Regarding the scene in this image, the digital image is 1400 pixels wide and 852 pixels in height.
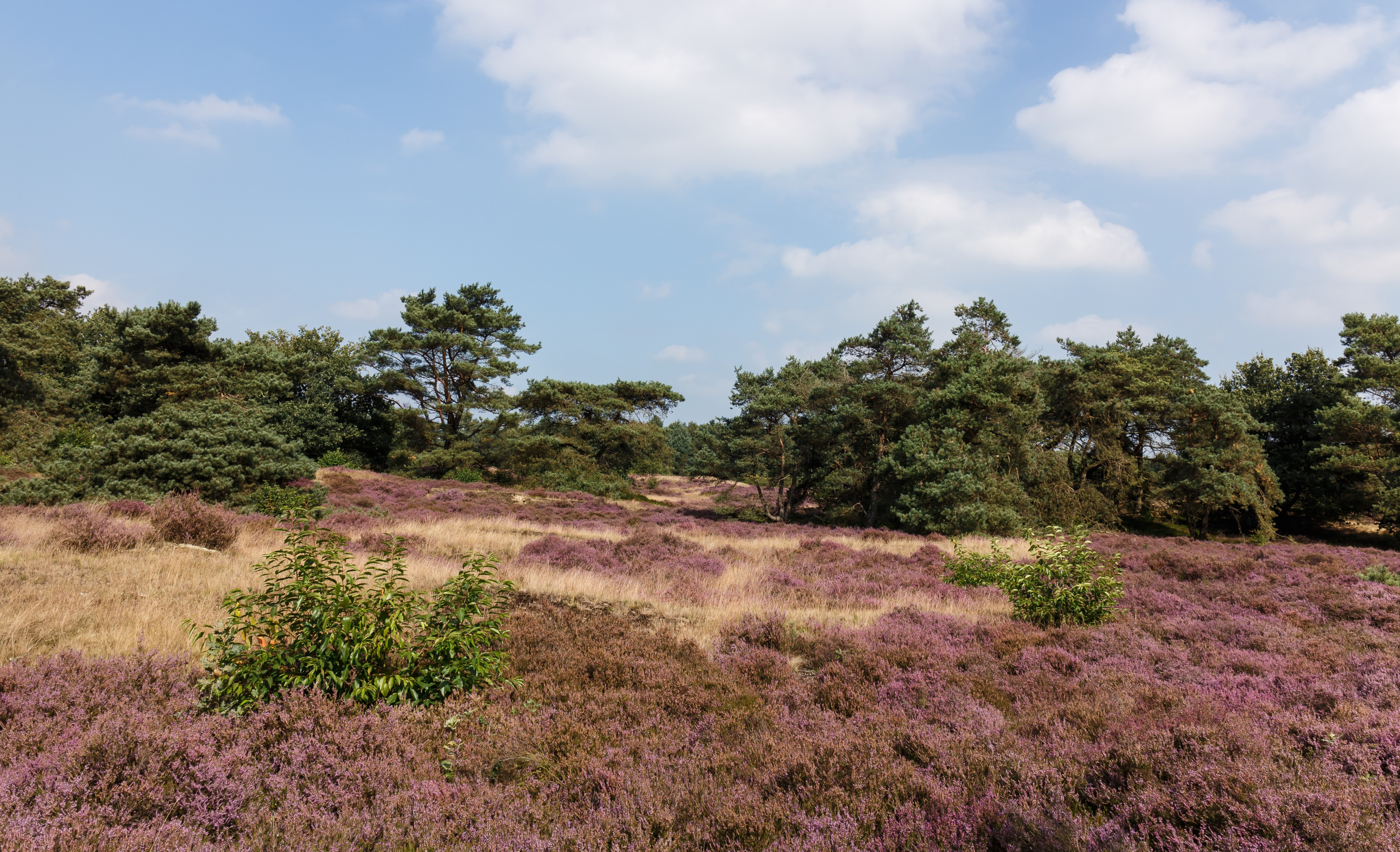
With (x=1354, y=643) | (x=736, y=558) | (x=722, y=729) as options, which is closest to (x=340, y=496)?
(x=736, y=558)

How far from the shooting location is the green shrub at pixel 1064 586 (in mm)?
8656

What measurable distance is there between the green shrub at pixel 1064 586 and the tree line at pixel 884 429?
37.4 feet

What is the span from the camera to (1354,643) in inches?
284

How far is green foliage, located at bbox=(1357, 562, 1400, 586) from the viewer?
10758 millimetres

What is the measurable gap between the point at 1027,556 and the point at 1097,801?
43.4 ft

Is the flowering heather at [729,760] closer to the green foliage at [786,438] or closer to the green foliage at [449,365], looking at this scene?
the green foliage at [786,438]

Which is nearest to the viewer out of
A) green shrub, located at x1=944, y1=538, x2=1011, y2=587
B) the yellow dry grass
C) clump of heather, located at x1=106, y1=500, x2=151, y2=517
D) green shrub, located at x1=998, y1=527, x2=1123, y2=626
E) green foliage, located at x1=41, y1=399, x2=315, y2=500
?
the yellow dry grass

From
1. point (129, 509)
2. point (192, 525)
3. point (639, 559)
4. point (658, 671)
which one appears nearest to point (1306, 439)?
point (639, 559)

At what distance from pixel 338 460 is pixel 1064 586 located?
4230 cm

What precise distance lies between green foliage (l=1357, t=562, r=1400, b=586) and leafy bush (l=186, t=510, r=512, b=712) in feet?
50.4

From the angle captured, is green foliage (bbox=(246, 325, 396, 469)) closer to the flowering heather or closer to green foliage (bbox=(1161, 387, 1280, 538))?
the flowering heather

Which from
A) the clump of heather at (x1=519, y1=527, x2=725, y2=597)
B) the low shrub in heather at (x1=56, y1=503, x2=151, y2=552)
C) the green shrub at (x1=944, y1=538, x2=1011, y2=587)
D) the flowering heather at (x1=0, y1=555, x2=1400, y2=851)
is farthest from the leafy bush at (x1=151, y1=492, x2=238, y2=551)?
the green shrub at (x1=944, y1=538, x2=1011, y2=587)

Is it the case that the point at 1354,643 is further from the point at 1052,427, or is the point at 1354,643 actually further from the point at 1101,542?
the point at 1052,427

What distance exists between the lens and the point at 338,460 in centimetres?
3900
